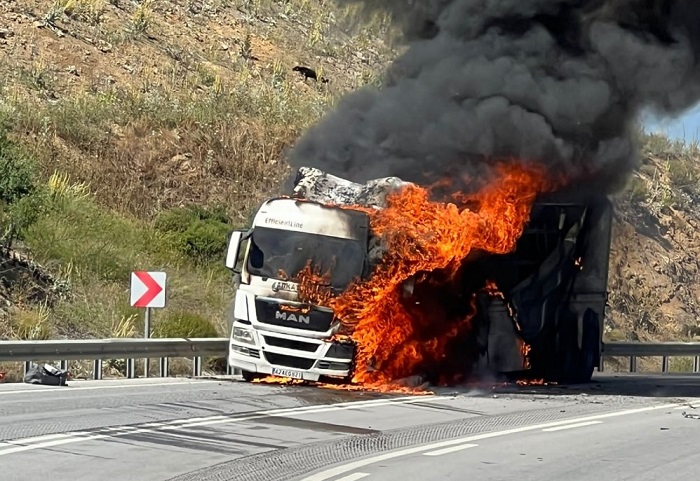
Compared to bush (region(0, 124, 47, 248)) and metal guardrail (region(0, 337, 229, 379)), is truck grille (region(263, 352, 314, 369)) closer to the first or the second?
metal guardrail (region(0, 337, 229, 379))

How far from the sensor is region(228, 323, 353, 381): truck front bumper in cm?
1673

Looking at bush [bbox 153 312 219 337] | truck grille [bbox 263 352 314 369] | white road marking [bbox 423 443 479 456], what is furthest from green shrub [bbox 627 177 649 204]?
white road marking [bbox 423 443 479 456]

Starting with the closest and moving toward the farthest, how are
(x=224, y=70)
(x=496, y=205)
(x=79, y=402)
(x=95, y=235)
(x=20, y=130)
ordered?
(x=79, y=402), (x=496, y=205), (x=95, y=235), (x=20, y=130), (x=224, y=70)

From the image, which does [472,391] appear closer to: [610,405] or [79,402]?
[610,405]

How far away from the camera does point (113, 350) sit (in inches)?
720

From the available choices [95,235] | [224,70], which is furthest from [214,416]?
[224,70]

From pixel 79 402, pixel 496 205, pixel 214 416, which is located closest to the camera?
pixel 214 416

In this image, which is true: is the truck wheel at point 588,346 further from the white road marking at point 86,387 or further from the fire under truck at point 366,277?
the white road marking at point 86,387

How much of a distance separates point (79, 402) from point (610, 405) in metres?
7.15

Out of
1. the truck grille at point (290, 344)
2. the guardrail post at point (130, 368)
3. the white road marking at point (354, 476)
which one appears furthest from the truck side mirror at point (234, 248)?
the white road marking at point (354, 476)

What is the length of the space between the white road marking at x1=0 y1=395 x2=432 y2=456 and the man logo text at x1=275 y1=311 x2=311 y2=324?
158 centimetres

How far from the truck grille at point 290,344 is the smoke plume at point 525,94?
11.9 ft

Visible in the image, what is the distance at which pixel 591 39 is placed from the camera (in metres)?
20.6

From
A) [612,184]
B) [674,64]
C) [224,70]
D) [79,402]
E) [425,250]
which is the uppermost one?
[224,70]
